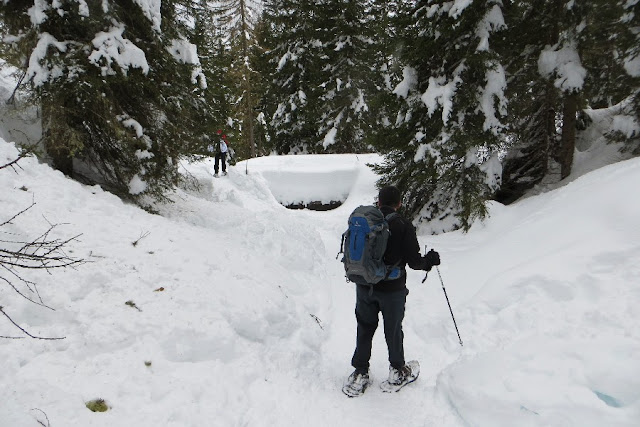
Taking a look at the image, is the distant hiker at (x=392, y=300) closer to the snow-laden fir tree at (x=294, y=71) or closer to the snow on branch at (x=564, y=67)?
the snow on branch at (x=564, y=67)

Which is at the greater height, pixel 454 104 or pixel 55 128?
pixel 454 104

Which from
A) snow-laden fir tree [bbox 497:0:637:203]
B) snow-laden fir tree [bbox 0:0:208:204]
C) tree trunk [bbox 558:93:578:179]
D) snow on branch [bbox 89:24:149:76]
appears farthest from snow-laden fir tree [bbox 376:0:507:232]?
snow on branch [bbox 89:24:149:76]

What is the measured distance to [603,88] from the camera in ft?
28.9

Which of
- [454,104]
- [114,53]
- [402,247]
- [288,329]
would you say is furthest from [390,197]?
[454,104]

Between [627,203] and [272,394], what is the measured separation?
5.16 m

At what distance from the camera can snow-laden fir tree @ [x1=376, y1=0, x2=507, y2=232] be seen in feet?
27.2

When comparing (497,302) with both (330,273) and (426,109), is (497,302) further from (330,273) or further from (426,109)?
(426,109)

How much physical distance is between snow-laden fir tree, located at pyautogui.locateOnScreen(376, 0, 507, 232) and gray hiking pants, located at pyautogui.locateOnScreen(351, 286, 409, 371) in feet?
16.8

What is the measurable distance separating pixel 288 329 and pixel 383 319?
1.47 meters

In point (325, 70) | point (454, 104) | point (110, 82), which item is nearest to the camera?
point (110, 82)

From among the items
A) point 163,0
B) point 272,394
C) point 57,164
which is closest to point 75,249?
point 272,394

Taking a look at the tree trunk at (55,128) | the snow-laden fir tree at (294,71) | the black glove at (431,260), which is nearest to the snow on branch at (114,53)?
the tree trunk at (55,128)

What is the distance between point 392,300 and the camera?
3832 mm

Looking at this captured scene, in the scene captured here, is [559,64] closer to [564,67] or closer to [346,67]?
[564,67]
